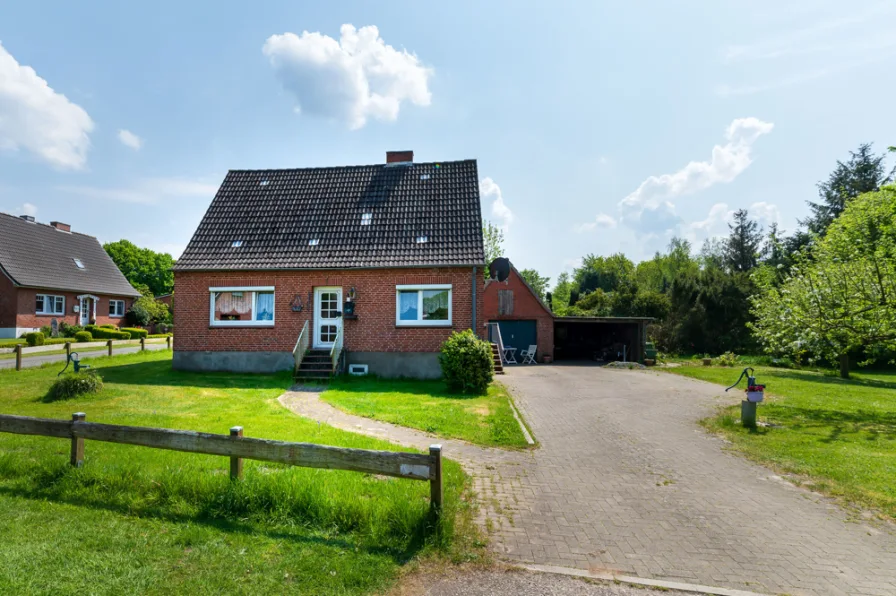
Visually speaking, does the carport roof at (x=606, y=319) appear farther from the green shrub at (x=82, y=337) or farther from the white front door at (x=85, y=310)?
the white front door at (x=85, y=310)

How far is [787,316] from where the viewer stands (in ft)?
48.5

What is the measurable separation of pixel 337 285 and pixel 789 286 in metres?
16.4

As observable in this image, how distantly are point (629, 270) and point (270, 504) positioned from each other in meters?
70.2

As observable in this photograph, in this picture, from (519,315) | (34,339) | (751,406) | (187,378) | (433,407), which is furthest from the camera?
(519,315)

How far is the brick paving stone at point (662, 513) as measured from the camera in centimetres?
420

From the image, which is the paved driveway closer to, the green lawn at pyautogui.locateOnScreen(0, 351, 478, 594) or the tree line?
the green lawn at pyautogui.locateOnScreen(0, 351, 478, 594)

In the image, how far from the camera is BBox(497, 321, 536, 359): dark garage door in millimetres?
28078

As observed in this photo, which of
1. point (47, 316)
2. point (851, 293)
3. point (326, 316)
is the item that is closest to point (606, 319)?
point (851, 293)

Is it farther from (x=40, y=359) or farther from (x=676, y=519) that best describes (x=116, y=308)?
(x=676, y=519)

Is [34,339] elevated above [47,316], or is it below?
below

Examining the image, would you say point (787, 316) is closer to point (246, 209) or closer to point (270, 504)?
point (270, 504)

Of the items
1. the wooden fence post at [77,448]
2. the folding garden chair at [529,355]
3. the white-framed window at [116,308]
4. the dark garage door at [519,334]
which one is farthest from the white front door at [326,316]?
the white-framed window at [116,308]

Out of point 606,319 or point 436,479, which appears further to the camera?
point 606,319

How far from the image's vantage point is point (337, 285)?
53.4 feet
